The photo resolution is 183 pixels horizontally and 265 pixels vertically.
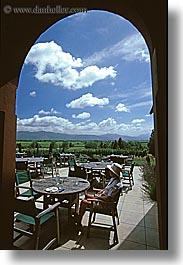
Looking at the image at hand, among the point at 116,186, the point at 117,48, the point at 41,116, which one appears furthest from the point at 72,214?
the point at 117,48

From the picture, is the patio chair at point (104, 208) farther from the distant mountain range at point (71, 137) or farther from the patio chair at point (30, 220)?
the distant mountain range at point (71, 137)

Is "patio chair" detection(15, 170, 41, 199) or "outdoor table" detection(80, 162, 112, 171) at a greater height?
"outdoor table" detection(80, 162, 112, 171)

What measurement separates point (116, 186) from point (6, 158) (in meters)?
1.46

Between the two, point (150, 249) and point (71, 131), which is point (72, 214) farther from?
point (150, 249)

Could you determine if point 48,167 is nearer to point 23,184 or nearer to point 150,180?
point 23,184

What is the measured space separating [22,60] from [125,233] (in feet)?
7.09

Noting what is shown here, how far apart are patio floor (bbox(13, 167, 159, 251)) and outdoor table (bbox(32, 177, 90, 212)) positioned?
0.41 m

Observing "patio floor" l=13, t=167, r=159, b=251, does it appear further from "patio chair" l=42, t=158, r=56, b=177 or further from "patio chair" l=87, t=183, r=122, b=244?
"patio chair" l=42, t=158, r=56, b=177

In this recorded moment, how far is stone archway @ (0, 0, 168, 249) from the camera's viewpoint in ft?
5.38

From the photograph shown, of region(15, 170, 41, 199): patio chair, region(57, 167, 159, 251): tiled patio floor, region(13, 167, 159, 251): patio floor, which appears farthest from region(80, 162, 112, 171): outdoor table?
region(15, 170, 41, 199): patio chair

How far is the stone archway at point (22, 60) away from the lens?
64.5 inches

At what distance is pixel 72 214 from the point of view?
10.3 ft
